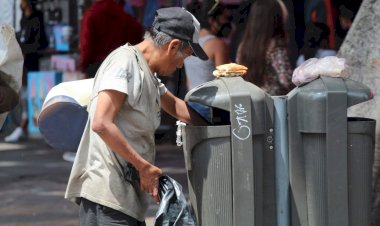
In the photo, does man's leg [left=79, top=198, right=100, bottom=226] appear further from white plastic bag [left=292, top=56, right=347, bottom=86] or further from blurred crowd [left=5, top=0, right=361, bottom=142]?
blurred crowd [left=5, top=0, right=361, bottom=142]

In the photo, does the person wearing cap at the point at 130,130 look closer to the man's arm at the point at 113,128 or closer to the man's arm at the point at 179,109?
the man's arm at the point at 113,128

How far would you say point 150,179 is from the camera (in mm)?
4469

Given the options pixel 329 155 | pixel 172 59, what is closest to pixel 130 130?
pixel 172 59

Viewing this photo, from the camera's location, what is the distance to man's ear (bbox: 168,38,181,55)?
179 inches

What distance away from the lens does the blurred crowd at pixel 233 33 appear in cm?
738

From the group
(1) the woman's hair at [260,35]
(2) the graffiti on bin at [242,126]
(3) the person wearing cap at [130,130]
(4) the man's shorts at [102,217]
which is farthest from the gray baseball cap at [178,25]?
(1) the woman's hair at [260,35]

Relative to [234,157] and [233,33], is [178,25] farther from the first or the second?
[233,33]

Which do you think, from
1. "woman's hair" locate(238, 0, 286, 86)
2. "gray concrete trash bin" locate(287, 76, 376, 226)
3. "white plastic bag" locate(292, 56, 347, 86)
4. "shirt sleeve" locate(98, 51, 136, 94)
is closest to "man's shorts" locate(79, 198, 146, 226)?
"shirt sleeve" locate(98, 51, 136, 94)

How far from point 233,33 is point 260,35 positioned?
2.21 metres

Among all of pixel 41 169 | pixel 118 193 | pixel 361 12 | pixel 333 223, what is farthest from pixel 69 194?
pixel 41 169

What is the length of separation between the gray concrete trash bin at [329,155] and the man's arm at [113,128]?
2.59 ft

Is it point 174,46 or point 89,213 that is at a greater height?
point 174,46

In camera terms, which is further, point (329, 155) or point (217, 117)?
point (217, 117)

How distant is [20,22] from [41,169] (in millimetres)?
2425
